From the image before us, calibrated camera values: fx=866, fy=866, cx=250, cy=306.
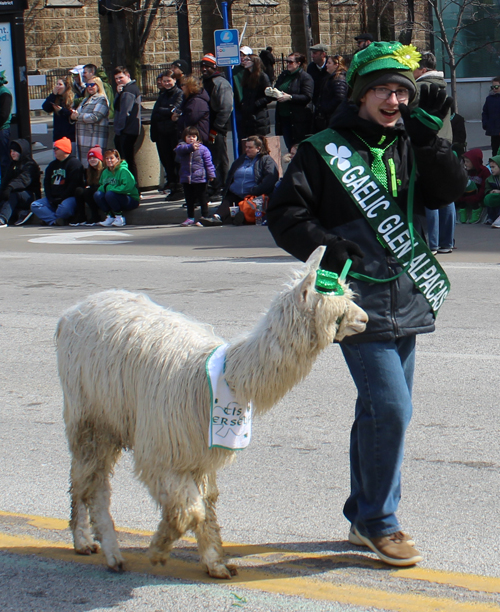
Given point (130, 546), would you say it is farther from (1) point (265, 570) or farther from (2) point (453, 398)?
(2) point (453, 398)

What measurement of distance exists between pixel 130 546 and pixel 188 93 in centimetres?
1196

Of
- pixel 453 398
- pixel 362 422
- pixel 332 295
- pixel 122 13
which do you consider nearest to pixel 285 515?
pixel 362 422

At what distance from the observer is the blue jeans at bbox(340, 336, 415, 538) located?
10.9 feet

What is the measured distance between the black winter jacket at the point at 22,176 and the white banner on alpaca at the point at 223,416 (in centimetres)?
1414

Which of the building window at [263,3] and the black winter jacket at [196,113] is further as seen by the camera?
the building window at [263,3]

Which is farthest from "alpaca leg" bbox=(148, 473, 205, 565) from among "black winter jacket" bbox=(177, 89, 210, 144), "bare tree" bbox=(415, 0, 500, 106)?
"bare tree" bbox=(415, 0, 500, 106)

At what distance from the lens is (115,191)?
15281 mm


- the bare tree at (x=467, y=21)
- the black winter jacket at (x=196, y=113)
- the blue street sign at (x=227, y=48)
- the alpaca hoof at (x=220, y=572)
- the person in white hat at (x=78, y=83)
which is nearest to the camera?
the alpaca hoof at (x=220, y=572)

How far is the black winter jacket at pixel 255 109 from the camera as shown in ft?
49.1

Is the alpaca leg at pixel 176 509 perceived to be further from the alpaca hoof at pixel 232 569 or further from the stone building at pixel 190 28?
the stone building at pixel 190 28

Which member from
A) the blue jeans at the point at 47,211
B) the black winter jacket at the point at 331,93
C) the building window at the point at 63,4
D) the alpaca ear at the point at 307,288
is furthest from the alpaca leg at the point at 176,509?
the building window at the point at 63,4

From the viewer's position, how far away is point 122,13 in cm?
2791

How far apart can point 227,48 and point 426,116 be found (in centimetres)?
1238

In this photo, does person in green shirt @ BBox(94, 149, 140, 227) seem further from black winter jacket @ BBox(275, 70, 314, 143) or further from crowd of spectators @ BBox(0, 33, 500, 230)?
black winter jacket @ BBox(275, 70, 314, 143)
